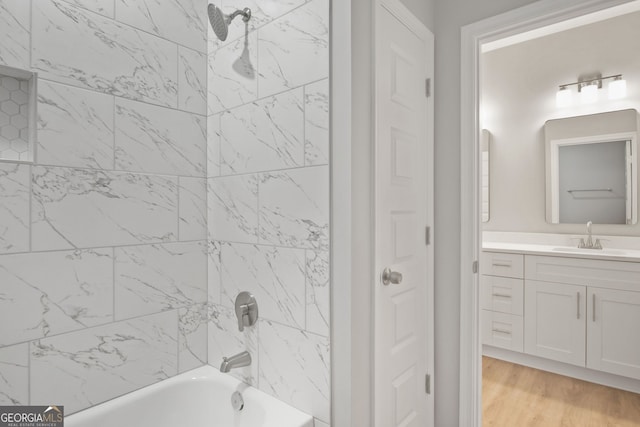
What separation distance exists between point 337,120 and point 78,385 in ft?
4.49

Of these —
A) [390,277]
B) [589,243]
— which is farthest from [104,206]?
[589,243]

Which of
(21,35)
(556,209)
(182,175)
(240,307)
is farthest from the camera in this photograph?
(556,209)

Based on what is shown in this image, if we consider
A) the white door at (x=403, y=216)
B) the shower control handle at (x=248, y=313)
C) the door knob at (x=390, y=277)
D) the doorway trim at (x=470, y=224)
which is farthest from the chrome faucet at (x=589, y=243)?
the shower control handle at (x=248, y=313)

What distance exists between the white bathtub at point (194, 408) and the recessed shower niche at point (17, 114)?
0.97m

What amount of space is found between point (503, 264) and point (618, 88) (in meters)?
1.69

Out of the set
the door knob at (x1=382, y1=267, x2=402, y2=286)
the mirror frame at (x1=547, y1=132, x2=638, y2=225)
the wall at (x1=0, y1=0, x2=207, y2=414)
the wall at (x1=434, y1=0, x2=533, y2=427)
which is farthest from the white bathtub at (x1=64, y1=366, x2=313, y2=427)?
the mirror frame at (x1=547, y1=132, x2=638, y2=225)

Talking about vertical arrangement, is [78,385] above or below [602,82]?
below

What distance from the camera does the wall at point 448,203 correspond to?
6.12 ft

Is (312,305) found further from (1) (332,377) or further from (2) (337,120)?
(2) (337,120)

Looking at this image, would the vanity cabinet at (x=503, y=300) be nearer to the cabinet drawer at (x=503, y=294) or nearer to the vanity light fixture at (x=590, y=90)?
the cabinet drawer at (x=503, y=294)

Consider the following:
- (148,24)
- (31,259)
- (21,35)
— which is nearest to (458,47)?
(148,24)

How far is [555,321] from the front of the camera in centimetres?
282

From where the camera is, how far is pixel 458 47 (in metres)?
1.87

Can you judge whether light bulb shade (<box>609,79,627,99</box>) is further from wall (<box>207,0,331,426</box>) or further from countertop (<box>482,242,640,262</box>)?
wall (<box>207,0,331,426</box>)
